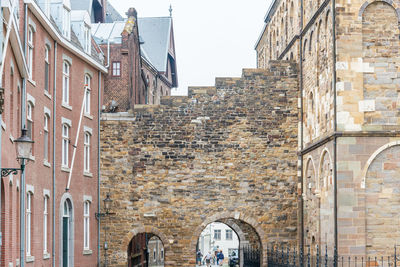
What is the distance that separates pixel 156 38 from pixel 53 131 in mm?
34174

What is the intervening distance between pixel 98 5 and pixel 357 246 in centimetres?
2461

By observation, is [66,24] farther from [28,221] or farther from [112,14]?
[112,14]

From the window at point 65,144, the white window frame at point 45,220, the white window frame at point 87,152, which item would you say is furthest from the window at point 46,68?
the white window frame at point 87,152

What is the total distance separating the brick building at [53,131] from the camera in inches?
870

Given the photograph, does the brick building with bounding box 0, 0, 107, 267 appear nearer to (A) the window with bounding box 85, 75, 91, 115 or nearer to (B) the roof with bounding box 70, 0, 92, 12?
(A) the window with bounding box 85, 75, 91, 115

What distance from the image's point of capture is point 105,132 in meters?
35.5

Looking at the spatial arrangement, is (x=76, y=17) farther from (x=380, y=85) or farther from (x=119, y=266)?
(x=380, y=85)

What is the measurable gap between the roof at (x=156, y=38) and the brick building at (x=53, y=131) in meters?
23.6

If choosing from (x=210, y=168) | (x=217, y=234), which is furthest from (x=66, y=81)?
(x=217, y=234)

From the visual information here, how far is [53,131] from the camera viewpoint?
3016 centimetres

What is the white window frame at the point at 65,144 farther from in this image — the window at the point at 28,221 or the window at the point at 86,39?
the window at the point at 28,221

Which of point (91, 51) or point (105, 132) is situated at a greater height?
point (91, 51)

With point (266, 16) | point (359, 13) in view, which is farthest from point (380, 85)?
point (266, 16)

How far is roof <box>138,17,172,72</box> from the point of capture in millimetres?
61812
